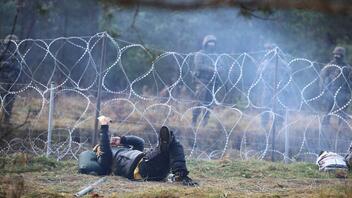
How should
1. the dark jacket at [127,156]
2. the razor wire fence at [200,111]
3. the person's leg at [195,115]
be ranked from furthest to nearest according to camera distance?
1. the person's leg at [195,115]
2. the razor wire fence at [200,111]
3. the dark jacket at [127,156]

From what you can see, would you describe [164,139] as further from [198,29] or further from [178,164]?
[198,29]

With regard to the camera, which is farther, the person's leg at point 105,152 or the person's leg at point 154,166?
the person's leg at point 105,152

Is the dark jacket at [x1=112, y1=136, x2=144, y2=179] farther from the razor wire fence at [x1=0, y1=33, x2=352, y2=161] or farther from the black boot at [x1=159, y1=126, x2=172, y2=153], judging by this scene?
the razor wire fence at [x1=0, y1=33, x2=352, y2=161]

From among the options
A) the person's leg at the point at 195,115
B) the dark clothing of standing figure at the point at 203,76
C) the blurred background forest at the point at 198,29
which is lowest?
the person's leg at the point at 195,115

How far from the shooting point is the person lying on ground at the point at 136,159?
25.2ft

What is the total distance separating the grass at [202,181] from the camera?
21.8 feet

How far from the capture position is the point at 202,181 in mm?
8242

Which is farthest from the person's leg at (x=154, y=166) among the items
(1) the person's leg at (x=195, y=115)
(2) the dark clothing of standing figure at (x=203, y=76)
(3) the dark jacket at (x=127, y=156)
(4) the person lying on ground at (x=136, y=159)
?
(2) the dark clothing of standing figure at (x=203, y=76)

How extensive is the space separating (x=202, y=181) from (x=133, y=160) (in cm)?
91

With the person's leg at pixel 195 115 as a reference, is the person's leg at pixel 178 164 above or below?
below

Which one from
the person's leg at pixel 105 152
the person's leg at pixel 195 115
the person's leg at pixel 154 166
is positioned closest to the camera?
the person's leg at pixel 154 166

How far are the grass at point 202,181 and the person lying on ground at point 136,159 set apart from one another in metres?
0.17

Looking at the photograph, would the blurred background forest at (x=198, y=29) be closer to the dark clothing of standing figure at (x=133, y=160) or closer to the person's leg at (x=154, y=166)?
the dark clothing of standing figure at (x=133, y=160)

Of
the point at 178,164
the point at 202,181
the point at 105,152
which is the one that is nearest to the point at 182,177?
the point at 178,164
